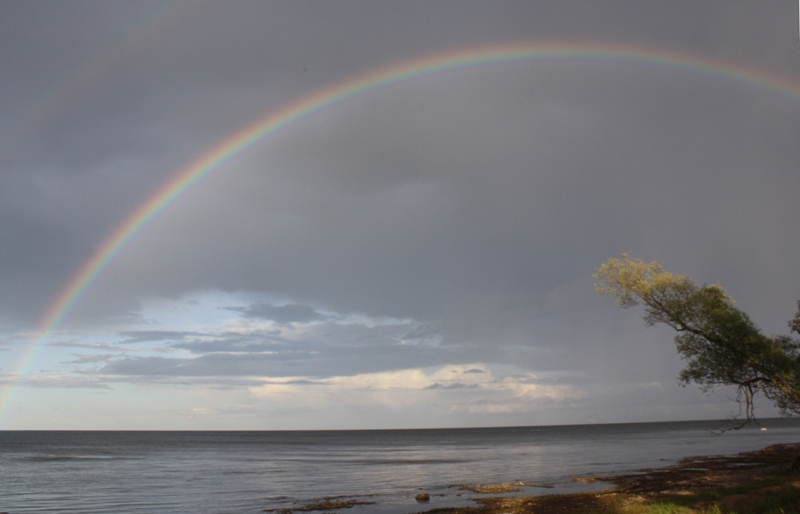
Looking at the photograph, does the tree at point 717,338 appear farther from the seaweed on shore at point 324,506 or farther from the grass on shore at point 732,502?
the seaweed on shore at point 324,506

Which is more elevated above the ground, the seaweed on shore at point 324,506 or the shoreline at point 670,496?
the shoreline at point 670,496

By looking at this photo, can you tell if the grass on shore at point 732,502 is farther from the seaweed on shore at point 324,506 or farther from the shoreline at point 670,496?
the seaweed on shore at point 324,506

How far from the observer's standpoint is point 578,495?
37188 millimetres

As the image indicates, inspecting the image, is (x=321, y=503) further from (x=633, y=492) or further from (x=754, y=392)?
(x=754, y=392)

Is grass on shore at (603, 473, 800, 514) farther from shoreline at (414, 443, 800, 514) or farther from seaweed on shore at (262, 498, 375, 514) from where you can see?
seaweed on shore at (262, 498, 375, 514)

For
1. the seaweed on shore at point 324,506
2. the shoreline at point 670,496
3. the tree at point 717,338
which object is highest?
the tree at point 717,338

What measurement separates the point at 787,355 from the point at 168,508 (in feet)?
142

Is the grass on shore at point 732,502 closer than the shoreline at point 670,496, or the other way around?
the grass on shore at point 732,502

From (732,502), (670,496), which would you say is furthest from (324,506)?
(732,502)

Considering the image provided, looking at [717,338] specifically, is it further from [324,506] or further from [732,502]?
[324,506]

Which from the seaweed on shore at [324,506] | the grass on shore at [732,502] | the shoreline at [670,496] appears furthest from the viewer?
the seaweed on shore at [324,506]

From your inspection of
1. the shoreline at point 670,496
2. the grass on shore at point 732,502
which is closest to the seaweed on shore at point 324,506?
the shoreline at point 670,496

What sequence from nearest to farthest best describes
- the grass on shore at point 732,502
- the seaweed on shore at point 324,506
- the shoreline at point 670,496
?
1. the grass on shore at point 732,502
2. the shoreline at point 670,496
3. the seaweed on shore at point 324,506

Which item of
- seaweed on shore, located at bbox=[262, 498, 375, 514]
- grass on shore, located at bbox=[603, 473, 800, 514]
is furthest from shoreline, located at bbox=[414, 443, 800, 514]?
seaweed on shore, located at bbox=[262, 498, 375, 514]
